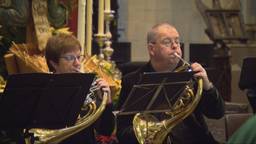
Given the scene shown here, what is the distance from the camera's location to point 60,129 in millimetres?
3988

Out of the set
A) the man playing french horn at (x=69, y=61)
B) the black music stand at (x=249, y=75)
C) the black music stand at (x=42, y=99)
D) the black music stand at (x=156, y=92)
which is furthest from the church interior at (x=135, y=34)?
the black music stand at (x=156, y=92)

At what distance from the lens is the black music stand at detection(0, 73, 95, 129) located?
12.1 feet

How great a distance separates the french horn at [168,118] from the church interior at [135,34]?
0.48m

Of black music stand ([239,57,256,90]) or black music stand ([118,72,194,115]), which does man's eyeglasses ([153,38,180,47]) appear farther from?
black music stand ([239,57,256,90])

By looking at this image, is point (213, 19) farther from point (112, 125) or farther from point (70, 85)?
point (70, 85)

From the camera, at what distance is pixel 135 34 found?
13.2m

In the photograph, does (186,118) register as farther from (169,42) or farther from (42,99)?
(42,99)

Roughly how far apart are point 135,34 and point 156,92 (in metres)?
9.27

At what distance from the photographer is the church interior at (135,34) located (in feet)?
17.9

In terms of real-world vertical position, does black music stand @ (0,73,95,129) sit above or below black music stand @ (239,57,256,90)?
above

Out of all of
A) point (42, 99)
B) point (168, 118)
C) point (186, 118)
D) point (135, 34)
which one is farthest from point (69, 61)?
point (135, 34)

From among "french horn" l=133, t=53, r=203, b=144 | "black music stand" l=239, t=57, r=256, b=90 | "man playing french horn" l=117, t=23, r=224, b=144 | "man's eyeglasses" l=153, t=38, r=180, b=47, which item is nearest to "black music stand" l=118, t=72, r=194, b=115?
"french horn" l=133, t=53, r=203, b=144

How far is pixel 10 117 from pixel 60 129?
1.13 feet

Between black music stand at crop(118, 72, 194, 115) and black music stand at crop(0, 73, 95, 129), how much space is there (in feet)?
0.90
